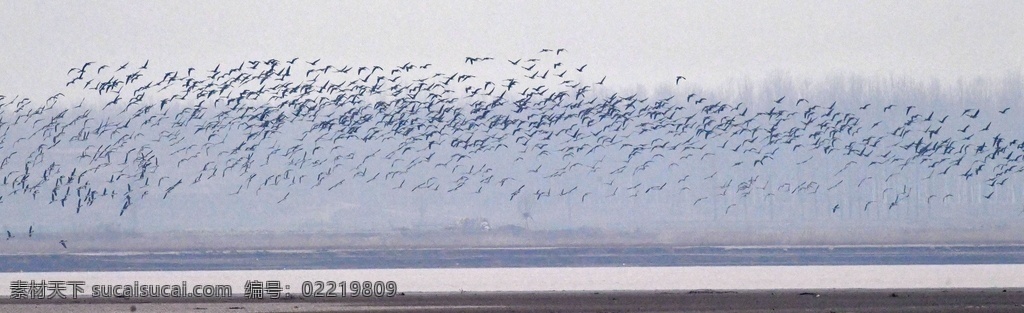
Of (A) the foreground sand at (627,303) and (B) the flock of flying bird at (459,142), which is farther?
(B) the flock of flying bird at (459,142)

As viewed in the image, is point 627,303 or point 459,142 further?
point 459,142

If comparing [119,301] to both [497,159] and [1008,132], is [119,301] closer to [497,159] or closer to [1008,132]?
[497,159]

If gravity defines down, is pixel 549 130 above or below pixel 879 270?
A: above

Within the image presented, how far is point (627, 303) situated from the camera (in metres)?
22.4

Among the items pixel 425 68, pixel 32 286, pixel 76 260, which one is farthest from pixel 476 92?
pixel 32 286

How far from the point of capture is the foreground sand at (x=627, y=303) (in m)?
21.5

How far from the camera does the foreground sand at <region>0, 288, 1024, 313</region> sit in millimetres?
21453

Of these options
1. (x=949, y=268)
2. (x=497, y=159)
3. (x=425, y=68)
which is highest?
(x=425, y=68)

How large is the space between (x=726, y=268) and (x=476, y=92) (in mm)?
9822

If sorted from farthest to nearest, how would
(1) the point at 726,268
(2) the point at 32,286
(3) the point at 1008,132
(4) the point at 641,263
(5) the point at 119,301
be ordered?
(3) the point at 1008,132
(4) the point at 641,263
(1) the point at 726,268
(2) the point at 32,286
(5) the point at 119,301

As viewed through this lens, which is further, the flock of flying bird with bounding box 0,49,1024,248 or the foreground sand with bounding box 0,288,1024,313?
the flock of flying bird with bounding box 0,49,1024,248

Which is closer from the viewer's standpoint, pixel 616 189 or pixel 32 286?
pixel 32 286

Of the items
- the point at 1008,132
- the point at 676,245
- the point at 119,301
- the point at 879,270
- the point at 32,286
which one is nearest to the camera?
the point at 119,301

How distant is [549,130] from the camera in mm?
40625
